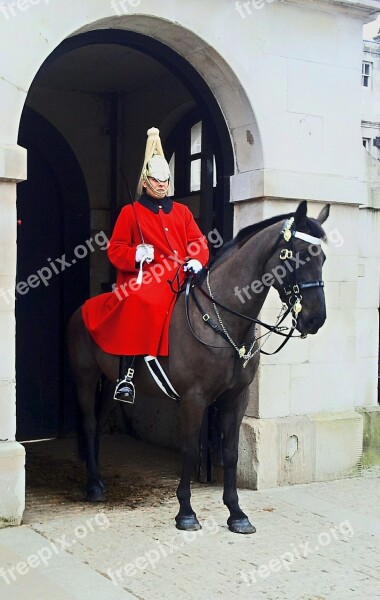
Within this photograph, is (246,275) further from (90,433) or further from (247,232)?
(90,433)

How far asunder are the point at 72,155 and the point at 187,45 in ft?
8.64

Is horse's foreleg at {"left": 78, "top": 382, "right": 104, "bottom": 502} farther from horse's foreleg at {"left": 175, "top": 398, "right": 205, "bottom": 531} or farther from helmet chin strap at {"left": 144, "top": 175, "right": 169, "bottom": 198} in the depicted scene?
helmet chin strap at {"left": 144, "top": 175, "right": 169, "bottom": 198}

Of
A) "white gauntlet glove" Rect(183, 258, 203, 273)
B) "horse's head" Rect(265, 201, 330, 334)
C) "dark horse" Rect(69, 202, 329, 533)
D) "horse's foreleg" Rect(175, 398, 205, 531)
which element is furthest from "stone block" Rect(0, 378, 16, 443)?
"horse's head" Rect(265, 201, 330, 334)

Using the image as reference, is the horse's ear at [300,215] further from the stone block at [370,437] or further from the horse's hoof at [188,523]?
the stone block at [370,437]

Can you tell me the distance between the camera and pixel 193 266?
518cm

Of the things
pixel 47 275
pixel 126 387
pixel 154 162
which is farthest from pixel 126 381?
pixel 47 275

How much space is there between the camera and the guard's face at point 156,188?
17.8 ft

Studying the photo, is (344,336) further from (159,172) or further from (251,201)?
(159,172)

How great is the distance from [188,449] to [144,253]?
128cm

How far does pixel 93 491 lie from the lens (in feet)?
19.1

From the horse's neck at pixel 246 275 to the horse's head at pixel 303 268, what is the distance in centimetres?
16

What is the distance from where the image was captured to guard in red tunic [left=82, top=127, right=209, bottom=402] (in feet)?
17.1

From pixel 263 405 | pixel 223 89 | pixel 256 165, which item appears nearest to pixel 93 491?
pixel 263 405

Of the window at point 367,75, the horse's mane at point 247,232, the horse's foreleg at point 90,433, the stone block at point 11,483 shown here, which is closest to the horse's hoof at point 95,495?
the horse's foreleg at point 90,433
